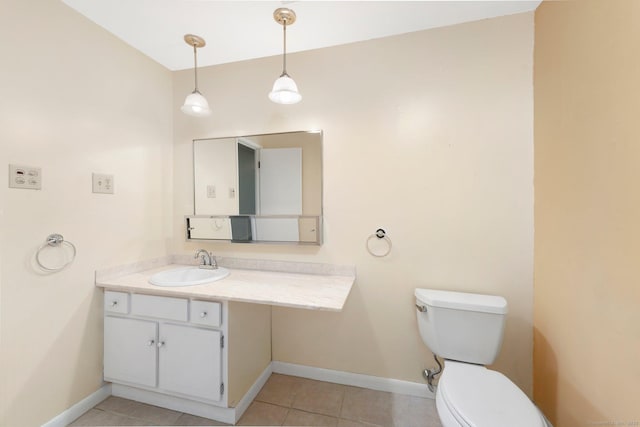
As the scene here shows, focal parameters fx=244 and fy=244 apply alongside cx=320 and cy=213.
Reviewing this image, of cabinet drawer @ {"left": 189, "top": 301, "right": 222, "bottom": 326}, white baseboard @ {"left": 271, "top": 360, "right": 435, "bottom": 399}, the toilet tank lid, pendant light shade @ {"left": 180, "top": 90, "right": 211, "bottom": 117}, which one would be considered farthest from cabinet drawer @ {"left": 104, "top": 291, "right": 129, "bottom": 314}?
the toilet tank lid

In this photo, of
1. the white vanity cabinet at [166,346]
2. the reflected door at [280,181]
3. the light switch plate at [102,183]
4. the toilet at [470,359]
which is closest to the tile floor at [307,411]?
the white vanity cabinet at [166,346]

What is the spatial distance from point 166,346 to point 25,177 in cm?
113

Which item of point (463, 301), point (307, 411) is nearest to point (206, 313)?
point (307, 411)

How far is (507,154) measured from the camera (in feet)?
4.70

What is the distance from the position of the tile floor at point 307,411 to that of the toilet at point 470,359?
39 centimetres

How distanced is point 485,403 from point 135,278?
2014mm

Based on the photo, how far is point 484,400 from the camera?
3.26 feet

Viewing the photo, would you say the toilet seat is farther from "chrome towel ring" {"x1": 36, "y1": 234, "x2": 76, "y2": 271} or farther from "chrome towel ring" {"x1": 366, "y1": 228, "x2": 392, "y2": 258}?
"chrome towel ring" {"x1": 36, "y1": 234, "x2": 76, "y2": 271}

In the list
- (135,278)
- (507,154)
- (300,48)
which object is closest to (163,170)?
(135,278)

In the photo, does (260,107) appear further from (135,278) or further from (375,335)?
(375,335)

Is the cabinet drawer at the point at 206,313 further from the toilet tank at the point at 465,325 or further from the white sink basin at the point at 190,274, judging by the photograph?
the toilet tank at the point at 465,325

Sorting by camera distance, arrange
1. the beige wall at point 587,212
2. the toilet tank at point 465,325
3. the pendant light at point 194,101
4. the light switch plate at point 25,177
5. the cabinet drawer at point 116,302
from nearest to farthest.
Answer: the beige wall at point 587,212 < the light switch plate at point 25,177 < the toilet tank at point 465,325 < the cabinet drawer at point 116,302 < the pendant light at point 194,101

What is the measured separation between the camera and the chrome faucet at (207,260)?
1.85 meters

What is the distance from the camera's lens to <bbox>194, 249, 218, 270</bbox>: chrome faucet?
72.8 inches
